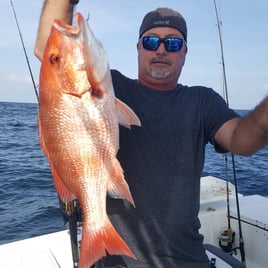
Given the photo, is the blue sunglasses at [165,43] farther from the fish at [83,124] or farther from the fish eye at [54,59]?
the fish eye at [54,59]

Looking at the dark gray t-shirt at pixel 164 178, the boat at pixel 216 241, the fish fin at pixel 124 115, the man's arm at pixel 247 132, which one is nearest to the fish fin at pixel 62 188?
the fish fin at pixel 124 115

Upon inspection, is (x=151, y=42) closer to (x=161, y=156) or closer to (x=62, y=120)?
(x=161, y=156)

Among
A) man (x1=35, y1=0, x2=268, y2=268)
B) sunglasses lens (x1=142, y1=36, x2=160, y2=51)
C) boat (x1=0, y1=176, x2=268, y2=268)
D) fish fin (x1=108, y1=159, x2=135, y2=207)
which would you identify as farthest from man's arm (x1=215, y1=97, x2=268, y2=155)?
Answer: boat (x1=0, y1=176, x2=268, y2=268)

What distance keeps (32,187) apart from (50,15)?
8209 millimetres

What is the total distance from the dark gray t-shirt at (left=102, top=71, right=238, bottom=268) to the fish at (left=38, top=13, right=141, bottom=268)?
64 cm

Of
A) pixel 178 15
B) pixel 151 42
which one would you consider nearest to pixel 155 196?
pixel 151 42

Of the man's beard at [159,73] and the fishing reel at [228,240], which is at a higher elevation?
the man's beard at [159,73]

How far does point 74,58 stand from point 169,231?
1320 mm

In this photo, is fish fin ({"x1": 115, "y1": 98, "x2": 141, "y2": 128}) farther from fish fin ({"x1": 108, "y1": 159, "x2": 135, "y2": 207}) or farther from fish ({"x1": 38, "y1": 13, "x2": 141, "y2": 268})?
fish fin ({"x1": 108, "y1": 159, "x2": 135, "y2": 207})

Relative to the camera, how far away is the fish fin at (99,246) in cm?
166

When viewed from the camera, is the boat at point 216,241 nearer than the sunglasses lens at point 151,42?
No

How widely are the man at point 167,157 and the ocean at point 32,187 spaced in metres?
4.67

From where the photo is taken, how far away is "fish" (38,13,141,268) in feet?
5.13

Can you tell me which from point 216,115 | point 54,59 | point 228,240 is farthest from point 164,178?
point 228,240
